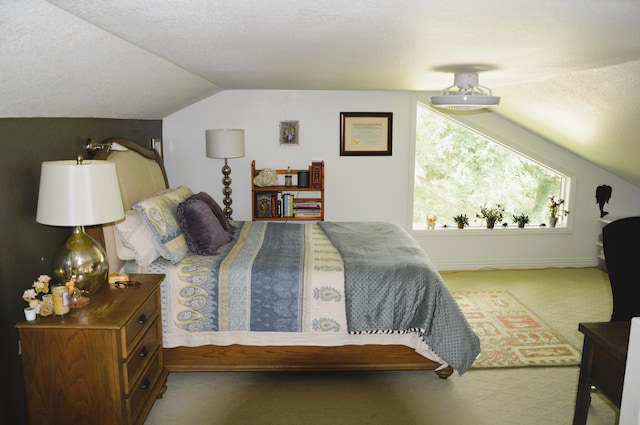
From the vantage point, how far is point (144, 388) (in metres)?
Answer: 2.64

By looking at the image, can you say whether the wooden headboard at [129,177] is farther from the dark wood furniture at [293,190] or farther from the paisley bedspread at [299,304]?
the dark wood furniture at [293,190]

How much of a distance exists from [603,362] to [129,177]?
302 centimetres

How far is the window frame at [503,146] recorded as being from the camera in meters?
5.29

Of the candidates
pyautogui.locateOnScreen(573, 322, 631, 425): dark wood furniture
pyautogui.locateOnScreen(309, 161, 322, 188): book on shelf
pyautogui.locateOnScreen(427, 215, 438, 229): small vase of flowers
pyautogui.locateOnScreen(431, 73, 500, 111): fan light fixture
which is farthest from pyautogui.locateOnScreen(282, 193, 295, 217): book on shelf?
pyautogui.locateOnScreen(573, 322, 631, 425): dark wood furniture

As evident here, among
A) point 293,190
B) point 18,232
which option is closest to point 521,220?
point 293,190

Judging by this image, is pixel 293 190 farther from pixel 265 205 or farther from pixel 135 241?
pixel 135 241

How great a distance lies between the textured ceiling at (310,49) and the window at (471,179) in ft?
4.55

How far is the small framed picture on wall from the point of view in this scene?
518 centimetres

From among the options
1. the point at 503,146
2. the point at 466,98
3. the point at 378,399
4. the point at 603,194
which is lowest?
the point at 378,399

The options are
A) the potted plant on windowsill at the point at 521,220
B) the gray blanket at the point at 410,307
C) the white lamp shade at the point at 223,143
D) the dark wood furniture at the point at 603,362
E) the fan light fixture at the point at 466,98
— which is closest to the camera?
the dark wood furniture at the point at 603,362

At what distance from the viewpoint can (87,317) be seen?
224 centimetres

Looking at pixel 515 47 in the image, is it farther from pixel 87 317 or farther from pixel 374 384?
pixel 87 317

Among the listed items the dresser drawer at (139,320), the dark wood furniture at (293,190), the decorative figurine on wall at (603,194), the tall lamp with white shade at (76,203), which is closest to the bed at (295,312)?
the dresser drawer at (139,320)

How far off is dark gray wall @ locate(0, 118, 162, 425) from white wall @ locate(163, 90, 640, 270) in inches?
98.4
